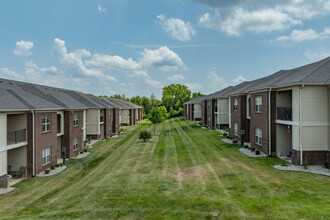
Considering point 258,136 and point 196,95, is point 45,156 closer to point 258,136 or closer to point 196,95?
point 258,136

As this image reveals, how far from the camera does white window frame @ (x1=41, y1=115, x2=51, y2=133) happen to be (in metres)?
17.2

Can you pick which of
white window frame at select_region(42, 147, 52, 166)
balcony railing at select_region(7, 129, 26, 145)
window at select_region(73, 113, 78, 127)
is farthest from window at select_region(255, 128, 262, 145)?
balcony railing at select_region(7, 129, 26, 145)

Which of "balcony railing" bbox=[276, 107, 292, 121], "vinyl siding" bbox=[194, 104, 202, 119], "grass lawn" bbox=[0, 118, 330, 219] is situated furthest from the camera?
"vinyl siding" bbox=[194, 104, 202, 119]

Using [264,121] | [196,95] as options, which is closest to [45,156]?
[264,121]

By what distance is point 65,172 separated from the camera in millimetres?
16984

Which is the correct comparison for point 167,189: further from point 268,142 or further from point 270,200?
point 268,142

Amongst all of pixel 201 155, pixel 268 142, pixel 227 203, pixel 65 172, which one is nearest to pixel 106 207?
pixel 227 203

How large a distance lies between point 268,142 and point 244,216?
482 inches

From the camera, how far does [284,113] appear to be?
17.8 m

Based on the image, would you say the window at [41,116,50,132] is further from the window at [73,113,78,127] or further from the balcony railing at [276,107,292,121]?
the balcony railing at [276,107,292,121]

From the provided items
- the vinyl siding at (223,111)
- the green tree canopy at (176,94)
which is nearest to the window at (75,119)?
the vinyl siding at (223,111)

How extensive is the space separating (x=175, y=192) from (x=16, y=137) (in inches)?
480

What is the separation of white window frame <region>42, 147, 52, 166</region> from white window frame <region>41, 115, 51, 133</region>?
5.48 feet

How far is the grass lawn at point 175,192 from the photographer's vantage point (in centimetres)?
895
